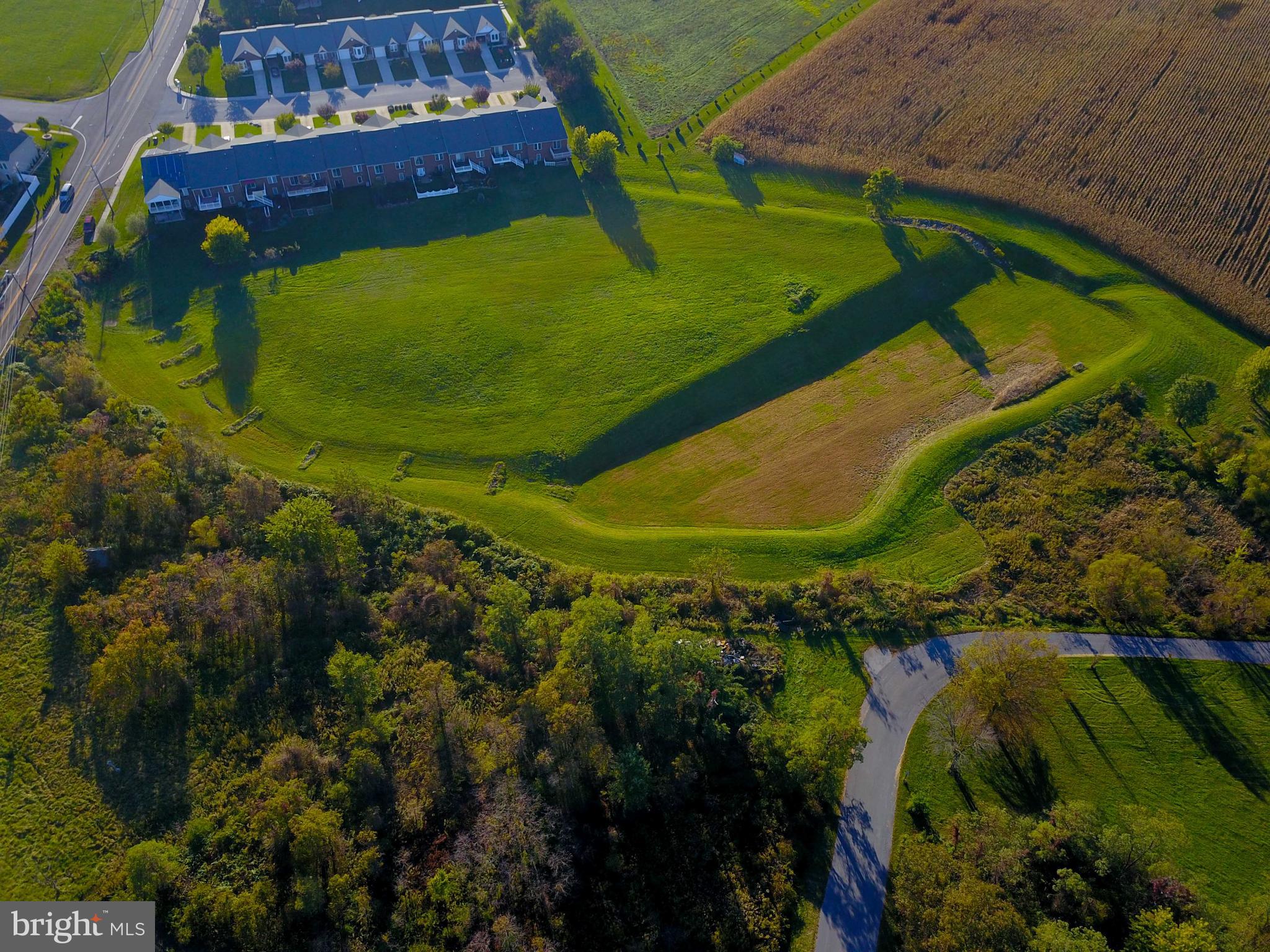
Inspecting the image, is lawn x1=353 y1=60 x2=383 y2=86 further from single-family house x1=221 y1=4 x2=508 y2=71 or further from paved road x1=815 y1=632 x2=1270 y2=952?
paved road x1=815 y1=632 x2=1270 y2=952

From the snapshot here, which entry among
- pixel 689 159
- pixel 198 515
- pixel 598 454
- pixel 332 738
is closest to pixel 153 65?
pixel 689 159

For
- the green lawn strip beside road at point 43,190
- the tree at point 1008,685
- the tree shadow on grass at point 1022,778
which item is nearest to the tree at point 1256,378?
the tree at point 1008,685

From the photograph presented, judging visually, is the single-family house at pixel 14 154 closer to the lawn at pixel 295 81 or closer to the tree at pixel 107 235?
the tree at pixel 107 235

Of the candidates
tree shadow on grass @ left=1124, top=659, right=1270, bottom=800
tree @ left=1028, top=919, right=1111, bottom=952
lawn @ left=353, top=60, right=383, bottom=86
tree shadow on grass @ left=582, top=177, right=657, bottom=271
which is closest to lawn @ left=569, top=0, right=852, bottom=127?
tree shadow on grass @ left=582, top=177, right=657, bottom=271

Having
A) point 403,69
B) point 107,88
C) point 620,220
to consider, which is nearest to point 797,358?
point 620,220

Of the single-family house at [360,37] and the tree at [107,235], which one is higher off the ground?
the single-family house at [360,37]

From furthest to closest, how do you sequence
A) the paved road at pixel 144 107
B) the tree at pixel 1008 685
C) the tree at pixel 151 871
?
1. the paved road at pixel 144 107
2. the tree at pixel 1008 685
3. the tree at pixel 151 871
